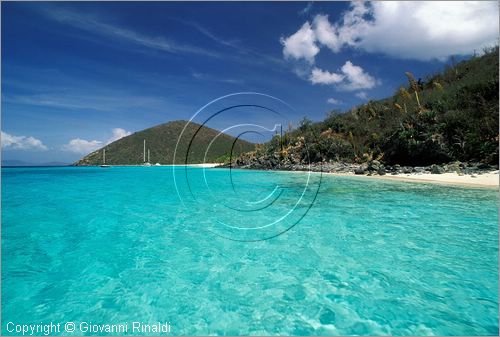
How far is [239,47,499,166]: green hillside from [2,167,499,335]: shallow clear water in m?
18.2

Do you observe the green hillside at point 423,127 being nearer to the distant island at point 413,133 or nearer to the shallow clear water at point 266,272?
the distant island at point 413,133

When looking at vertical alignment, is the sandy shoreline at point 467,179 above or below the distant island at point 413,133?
below

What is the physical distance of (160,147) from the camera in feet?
454

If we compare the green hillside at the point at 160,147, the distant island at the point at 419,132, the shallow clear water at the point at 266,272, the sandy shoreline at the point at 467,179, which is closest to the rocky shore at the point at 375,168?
the distant island at the point at 419,132

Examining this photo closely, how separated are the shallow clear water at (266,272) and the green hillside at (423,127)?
18.2 metres

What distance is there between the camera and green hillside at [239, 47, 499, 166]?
80.8 feet

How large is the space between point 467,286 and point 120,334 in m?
5.51

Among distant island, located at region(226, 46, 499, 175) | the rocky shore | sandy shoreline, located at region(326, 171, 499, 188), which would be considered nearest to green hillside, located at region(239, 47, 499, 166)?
distant island, located at region(226, 46, 499, 175)

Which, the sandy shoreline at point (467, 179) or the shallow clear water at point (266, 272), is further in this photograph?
the sandy shoreline at point (467, 179)

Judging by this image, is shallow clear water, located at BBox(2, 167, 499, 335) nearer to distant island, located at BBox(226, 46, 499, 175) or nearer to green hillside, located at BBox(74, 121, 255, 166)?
distant island, located at BBox(226, 46, 499, 175)

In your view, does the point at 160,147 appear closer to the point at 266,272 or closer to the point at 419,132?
the point at 419,132

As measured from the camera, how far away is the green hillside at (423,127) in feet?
80.8

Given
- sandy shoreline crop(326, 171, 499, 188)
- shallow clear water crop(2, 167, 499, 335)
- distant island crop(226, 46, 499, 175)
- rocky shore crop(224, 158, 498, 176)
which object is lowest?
shallow clear water crop(2, 167, 499, 335)

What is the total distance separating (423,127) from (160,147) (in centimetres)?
12653
